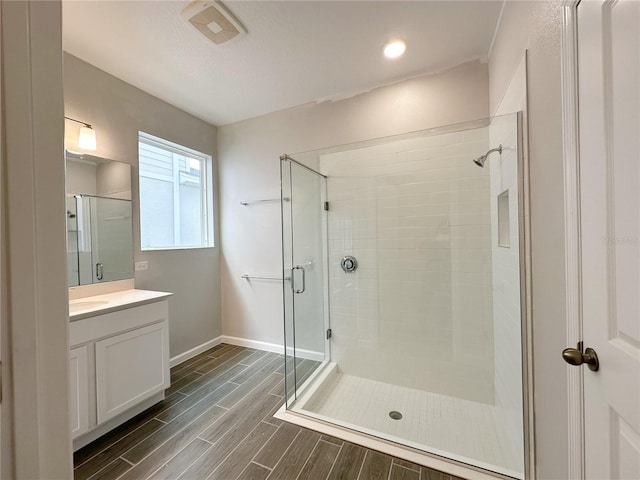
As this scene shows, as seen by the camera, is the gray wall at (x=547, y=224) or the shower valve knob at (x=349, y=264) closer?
the gray wall at (x=547, y=224)

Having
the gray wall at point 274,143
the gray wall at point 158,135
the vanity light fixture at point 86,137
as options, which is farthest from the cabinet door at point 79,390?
the gray wall at point 274,143

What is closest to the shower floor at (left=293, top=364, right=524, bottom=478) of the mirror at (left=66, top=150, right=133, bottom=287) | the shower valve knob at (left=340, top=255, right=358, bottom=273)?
the shower valve knob at (left=340, top=255, right=358, bottom=273)

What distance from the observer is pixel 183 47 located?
1858 millimetres

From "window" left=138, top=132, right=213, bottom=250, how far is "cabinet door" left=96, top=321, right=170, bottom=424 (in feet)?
3.15

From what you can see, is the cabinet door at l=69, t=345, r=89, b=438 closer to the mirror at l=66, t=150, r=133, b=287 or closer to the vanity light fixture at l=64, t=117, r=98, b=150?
the mirror at l=66, t=150, r=133, b=287

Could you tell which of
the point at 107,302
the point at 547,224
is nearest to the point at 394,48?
the point at 547,224

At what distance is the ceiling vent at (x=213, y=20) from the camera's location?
153cm

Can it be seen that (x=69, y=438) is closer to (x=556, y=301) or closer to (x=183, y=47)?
(x=556, y=301)

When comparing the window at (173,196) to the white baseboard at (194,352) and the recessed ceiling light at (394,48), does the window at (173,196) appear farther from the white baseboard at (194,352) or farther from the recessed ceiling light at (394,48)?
the recessed ceiling light at (394,48)

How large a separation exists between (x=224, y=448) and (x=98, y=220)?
78.1 inches

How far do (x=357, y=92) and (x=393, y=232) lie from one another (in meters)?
1.41

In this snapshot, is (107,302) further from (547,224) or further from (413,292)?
(547,224)

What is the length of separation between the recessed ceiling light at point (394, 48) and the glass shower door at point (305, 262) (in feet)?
3.63

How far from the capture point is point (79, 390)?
1.50 meters
